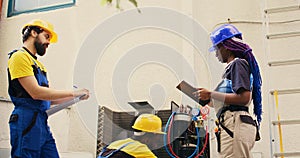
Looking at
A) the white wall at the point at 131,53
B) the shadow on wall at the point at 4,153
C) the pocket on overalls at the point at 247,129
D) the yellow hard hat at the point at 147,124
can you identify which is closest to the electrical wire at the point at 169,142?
the yellow hard hat at the point at 147,124

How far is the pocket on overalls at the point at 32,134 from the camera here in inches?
82.7

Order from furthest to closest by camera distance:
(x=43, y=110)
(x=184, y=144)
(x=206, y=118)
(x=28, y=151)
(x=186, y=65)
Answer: (x=186, y=65), (x=206, y=118), (x=184, y=144), (x=43, y=110), (x=28, y=151)

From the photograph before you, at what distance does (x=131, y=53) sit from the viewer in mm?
3668

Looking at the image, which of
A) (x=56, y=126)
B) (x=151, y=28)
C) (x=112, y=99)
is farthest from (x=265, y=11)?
(x=56, y=126)

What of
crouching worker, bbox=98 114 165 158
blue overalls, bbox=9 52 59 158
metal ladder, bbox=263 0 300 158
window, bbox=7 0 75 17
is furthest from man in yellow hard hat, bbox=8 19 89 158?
window, bbox=7 0 75 17

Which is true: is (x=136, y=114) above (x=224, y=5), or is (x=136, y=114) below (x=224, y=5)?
below

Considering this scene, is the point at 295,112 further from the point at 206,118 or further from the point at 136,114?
the point at 136,114

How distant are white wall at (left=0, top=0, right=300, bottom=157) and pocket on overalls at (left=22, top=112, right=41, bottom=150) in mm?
1146

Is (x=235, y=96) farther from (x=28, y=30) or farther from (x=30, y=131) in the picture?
(x=28, y=30)

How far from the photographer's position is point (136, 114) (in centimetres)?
305

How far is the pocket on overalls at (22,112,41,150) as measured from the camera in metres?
2.10

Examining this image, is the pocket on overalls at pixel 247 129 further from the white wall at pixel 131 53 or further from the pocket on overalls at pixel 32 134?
the white wall at pixel 131 53

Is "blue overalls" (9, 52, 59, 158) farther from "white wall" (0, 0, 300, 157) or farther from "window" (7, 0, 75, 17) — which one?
"window" (7, 0, 75, 17)

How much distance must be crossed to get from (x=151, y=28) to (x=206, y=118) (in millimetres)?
1156
